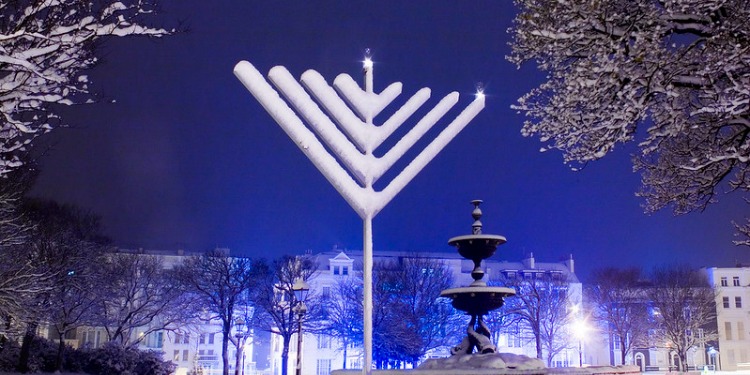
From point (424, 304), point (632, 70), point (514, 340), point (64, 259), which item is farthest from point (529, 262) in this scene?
point (632, 70)

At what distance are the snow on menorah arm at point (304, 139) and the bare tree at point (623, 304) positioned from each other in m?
62.2

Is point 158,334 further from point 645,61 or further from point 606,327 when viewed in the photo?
point 645,61

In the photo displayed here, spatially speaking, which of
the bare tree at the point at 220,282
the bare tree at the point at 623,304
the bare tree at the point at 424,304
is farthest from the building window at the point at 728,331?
the bare tree at the point at 220,282

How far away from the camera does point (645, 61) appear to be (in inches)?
382

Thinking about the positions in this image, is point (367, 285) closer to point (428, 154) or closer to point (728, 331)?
point (428, 154)

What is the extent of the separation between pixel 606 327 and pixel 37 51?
70548mm

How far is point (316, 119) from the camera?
590cm

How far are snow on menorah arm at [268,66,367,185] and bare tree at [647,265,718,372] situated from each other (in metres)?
59.0

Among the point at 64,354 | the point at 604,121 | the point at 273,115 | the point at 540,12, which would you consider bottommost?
the point at 64,354

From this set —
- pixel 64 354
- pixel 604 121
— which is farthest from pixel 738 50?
pixel 64 354

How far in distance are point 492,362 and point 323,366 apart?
188 feet

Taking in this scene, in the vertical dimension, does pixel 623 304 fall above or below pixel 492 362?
above

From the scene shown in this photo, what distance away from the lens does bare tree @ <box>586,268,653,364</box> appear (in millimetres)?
63625

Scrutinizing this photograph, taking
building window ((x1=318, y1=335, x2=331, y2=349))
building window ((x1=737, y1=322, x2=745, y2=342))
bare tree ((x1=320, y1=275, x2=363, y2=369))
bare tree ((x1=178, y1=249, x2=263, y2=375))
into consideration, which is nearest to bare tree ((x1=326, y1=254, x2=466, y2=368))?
bare tree ((x1=320, y1=275, x2=363, y2=369))
